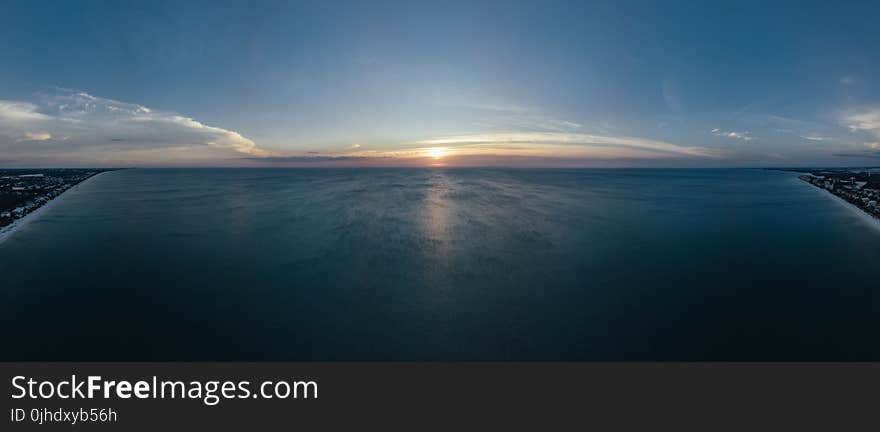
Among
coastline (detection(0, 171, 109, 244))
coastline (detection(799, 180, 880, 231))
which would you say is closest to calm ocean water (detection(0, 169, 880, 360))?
coastline (detection(0, 171, 109, 244))

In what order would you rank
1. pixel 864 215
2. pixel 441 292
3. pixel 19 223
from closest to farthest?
1. pixel 441 292
2. pixel 19 223
3. pixel 864 215

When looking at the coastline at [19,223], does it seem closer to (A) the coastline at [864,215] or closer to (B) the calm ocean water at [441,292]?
(B) the calm ocean water at [441,292]

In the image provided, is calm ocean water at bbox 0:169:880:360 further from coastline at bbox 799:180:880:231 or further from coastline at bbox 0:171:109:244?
coastline at bbox 799:180:880:231

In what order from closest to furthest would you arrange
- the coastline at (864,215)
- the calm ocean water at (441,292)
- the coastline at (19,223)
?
the calm ocean water at (441,292) < the coastline at (19,223) < the coastline at (864,215)

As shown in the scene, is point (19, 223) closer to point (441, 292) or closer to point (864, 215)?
point (441, 292)

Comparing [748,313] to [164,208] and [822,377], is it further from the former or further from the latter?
[164,208]

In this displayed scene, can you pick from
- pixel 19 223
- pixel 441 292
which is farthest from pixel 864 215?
pixel 19 223

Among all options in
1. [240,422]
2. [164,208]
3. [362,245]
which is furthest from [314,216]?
[240,422]

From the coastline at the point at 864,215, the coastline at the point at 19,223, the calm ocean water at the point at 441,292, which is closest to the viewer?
the calm ocean water at the point at 441,292

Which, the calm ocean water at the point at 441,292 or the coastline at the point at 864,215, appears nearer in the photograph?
the calm ocean water at the point at 441,292

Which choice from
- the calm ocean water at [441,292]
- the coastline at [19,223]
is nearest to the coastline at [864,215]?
the calm ocean water at [441,292]
